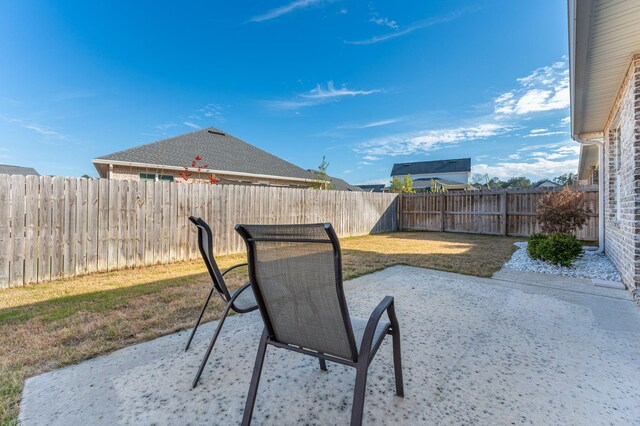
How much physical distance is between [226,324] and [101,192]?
4.14 meters

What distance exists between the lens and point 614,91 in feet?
16.6

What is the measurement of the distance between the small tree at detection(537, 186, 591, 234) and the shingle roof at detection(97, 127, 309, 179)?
11412 millimetres

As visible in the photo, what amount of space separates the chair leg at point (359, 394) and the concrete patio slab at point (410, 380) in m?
0.51

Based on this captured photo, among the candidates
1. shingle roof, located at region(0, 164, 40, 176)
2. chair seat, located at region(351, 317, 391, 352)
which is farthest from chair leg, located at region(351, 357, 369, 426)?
shingle roof, located at region(0, 164, 40, 176)

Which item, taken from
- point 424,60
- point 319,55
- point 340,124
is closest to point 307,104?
point 340,124

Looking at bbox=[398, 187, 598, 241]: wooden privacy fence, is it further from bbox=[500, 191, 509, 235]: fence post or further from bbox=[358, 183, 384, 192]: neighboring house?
bbox=[358, 183, 384, 192]: neighboring house

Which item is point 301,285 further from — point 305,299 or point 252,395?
point 252,395

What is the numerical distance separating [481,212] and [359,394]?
1292cm

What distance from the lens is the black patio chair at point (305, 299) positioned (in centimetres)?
137

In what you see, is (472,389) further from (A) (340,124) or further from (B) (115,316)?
(A) (340,124)

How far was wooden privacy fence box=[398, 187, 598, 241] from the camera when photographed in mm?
10694

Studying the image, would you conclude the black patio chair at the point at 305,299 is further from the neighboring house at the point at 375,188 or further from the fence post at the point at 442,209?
the neighboring house at the point at 375,188

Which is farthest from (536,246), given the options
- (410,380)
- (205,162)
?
(205,162)

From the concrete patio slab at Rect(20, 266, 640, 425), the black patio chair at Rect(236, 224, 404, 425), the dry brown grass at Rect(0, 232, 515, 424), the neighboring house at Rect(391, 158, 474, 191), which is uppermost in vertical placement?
the neighboring house at Rect(391, 158, 474, 191)
